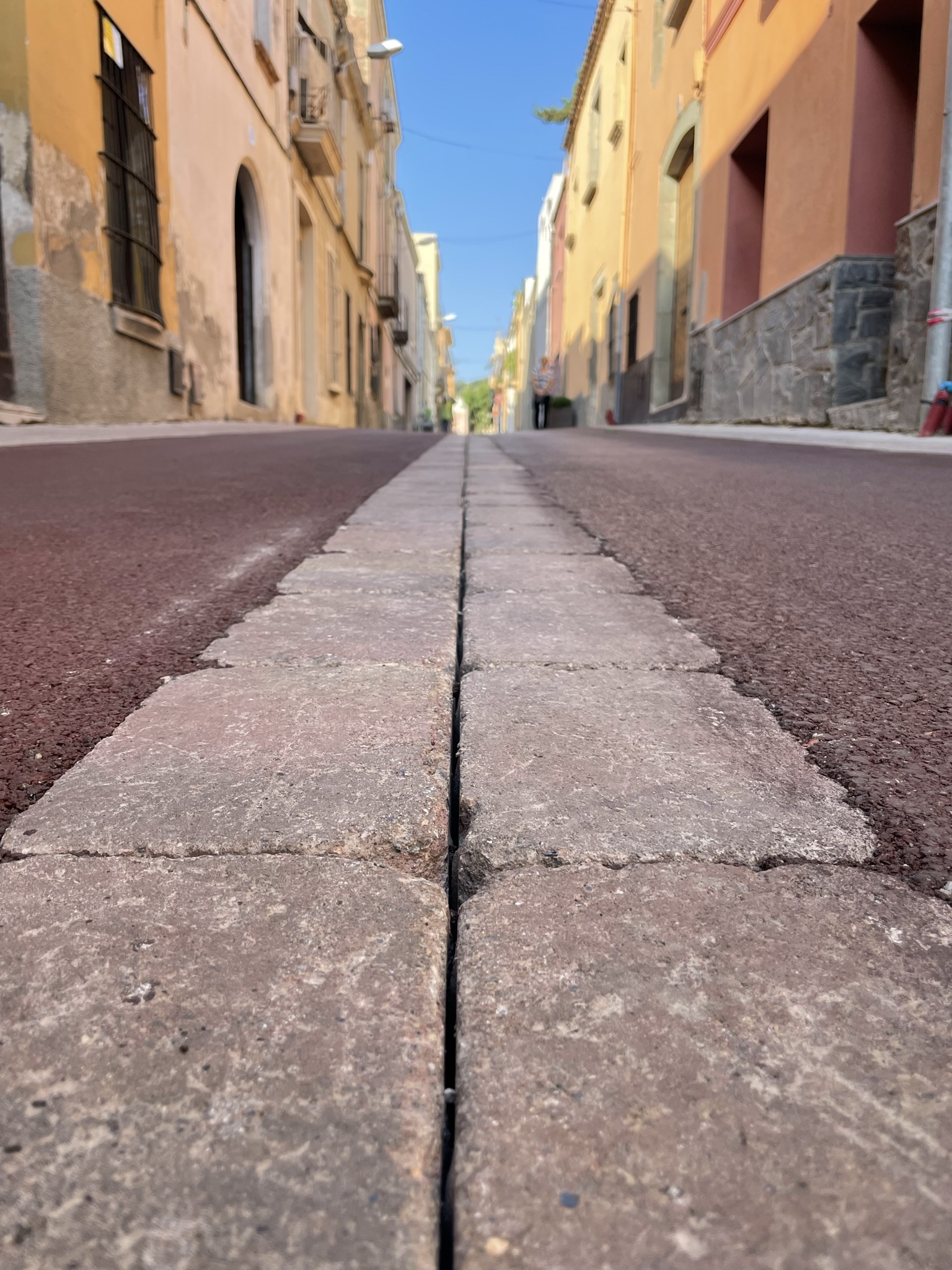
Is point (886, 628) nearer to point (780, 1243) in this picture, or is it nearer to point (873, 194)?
point (780, 1243)

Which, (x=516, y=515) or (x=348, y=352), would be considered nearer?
(x=516, y=515)

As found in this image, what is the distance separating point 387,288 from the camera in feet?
85.0

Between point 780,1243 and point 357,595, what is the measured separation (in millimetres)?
1434

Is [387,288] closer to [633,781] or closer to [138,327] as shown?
[138,327]

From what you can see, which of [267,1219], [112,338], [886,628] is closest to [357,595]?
[886,628]

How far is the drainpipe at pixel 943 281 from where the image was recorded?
590 centimetres

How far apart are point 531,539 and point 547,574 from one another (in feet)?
1.76

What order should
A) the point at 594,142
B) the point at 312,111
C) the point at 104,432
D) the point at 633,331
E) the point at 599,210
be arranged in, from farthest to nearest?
1. the point at 594,142
2. the point at 599,210
3. the point at 633,331
4. the point at 312,111
5. the point at 104,432

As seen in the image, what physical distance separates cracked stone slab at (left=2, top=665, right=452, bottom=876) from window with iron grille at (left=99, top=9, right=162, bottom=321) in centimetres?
754

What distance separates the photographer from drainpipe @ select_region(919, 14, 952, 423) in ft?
19.4

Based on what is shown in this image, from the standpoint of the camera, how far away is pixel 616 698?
3.86 feet

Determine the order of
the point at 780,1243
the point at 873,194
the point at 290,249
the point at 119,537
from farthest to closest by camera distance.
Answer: the point at 290,249 → the point at 873,194 → the point at 119,537 → the point at 780,1243

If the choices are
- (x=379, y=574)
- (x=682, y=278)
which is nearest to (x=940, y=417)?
(x=379, y=574)

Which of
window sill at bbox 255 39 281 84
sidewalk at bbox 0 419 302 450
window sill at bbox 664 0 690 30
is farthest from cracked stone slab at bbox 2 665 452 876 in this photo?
window sill at bbox 664 0 690 30
